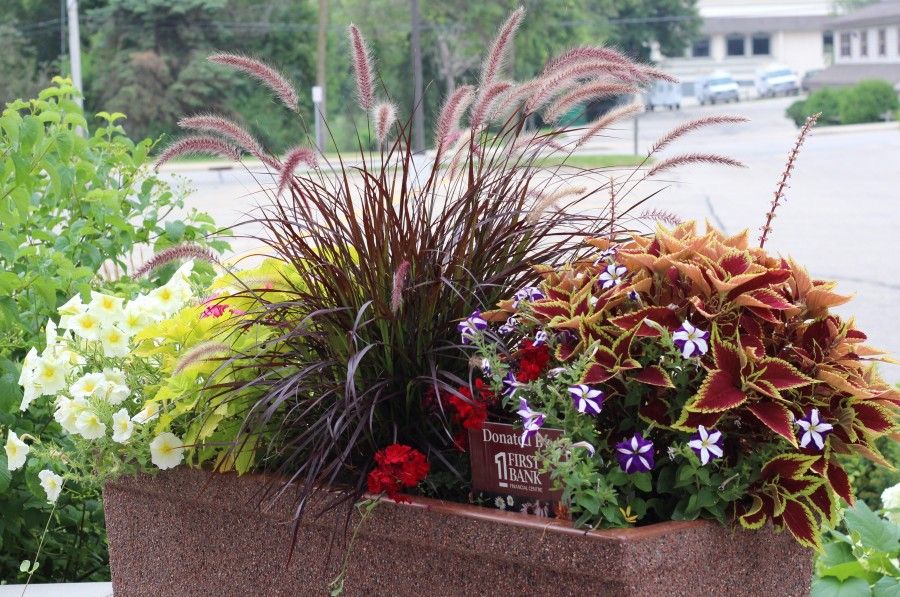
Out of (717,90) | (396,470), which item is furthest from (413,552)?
(717,90)

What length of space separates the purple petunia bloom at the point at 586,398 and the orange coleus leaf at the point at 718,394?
5.8 inches

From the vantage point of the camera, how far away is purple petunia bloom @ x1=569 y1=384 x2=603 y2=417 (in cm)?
177

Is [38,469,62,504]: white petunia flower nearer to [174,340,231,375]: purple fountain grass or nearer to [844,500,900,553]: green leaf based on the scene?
[174,340,231,375]: purple fountain grass

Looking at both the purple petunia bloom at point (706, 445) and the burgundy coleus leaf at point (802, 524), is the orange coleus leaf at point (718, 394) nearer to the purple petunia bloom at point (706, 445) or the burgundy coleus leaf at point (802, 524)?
the purple petunia bloom at point (706, 445)

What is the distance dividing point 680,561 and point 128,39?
1581 inches

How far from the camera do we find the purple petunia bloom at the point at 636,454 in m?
1.76

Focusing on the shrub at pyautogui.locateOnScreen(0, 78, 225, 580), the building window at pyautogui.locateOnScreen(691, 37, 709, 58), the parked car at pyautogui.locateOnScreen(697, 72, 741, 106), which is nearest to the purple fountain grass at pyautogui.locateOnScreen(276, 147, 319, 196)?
the shrub at pyautogui.locateOnScreen(0, 78, 225, 580)

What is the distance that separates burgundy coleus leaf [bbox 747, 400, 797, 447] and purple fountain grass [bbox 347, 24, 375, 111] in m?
0.95

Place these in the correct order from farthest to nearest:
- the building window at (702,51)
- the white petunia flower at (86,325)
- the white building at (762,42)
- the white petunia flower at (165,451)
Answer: the building window at (702,51) < the white building at (762,42) < the white petunia flower at (86,325) < the white petunia flower at (165,451)

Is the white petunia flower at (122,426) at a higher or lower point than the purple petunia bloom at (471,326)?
lower

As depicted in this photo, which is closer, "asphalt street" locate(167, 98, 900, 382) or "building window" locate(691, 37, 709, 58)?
"asphalt street" locate(167, 98, 900, 382)

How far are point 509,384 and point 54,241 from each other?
1783 mm

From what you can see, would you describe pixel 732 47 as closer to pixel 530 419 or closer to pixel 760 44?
pixel 760 44

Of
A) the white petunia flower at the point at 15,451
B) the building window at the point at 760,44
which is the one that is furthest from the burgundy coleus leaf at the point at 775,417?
the building window at the point at 760,44
